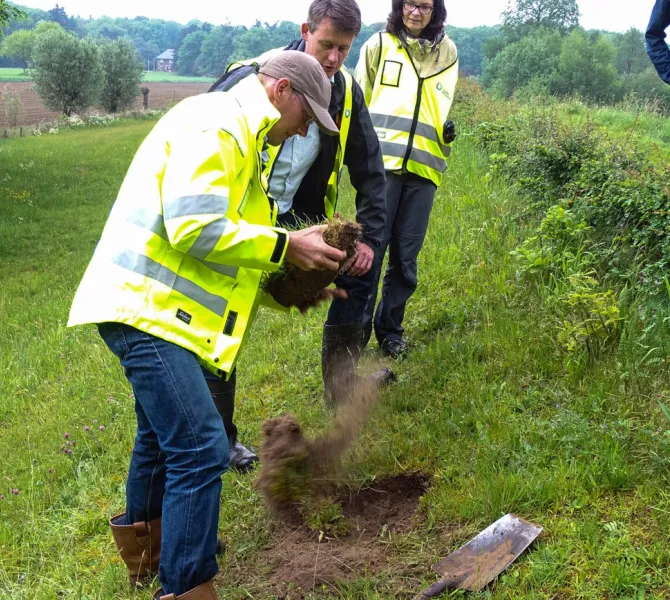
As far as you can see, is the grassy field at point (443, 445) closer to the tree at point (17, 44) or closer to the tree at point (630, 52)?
the tree at point (630, 52)

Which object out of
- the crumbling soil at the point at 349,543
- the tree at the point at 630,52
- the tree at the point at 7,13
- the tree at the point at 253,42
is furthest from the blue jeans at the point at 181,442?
the tree at the point at 253,42

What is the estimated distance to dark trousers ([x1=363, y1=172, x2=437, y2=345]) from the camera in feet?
15.8

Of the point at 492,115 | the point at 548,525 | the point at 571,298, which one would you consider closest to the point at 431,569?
the point at 548,525

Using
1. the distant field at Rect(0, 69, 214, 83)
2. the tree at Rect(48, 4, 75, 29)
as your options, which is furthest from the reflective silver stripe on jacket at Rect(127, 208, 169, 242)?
the tree at Rect(48, 4, 75, 29)

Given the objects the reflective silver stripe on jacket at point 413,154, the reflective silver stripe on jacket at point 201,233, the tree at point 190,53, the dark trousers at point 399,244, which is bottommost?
the dark trousers at point 399,244

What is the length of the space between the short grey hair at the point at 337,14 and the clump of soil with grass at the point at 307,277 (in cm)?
103

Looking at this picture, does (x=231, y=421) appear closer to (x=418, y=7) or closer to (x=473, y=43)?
(x=418, y=7)

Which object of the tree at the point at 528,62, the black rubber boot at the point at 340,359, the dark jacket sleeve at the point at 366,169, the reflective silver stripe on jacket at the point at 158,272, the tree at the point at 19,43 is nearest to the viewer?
the reflective silver stripe on jacket at the point at 158,272

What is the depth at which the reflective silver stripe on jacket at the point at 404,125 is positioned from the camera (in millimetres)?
4754

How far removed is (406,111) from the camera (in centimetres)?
475

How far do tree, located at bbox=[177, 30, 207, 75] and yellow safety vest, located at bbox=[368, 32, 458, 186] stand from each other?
437 feet

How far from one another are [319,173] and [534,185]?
312 cm

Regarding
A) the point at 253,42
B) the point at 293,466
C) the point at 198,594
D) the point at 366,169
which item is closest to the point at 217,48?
the point at 253,42

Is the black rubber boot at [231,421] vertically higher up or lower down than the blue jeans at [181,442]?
lower down
